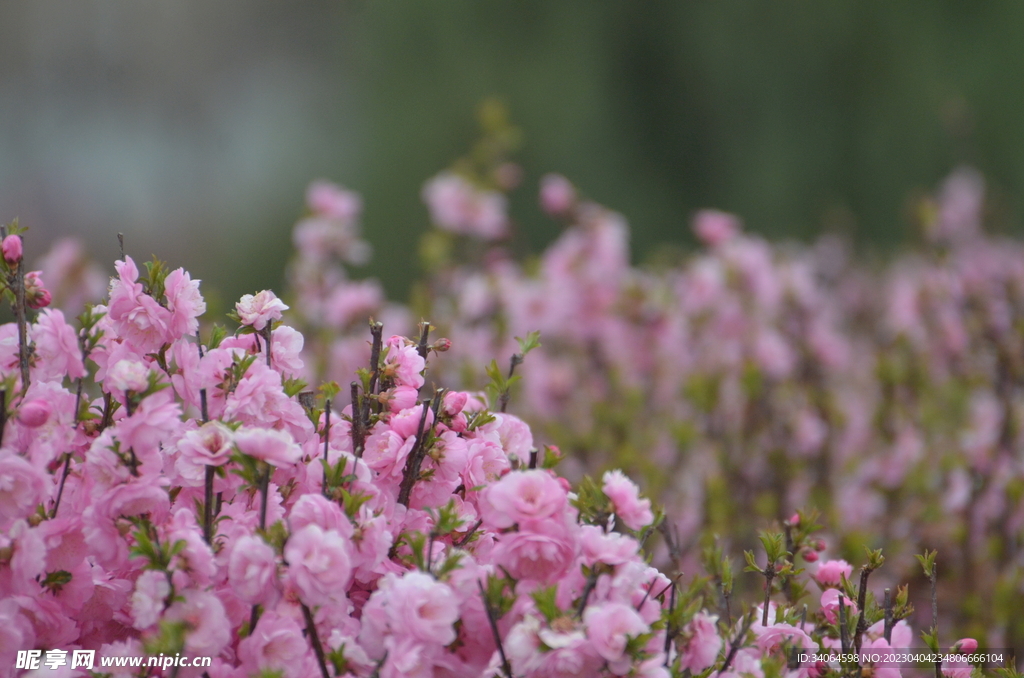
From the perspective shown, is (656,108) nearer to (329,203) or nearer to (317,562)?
(329,203)

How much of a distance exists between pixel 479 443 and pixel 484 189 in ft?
8.14

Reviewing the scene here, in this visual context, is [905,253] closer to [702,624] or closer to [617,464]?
[617,464]

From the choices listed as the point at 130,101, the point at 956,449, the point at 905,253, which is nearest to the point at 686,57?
the point at 905,253

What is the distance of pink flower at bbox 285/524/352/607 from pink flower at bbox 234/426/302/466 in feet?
0.32

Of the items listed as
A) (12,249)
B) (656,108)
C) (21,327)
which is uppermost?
(656,108)

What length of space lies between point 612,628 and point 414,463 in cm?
41

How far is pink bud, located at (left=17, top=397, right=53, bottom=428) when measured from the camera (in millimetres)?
1202

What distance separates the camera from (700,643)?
3.89 feet

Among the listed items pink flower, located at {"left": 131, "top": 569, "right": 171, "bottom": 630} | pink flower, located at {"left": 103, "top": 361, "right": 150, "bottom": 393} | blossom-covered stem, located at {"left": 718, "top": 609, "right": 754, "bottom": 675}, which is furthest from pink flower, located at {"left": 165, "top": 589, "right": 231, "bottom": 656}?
blossom-covered stem, located at {"left": 718, "top": 609, "right": 754, "bottom": 675}

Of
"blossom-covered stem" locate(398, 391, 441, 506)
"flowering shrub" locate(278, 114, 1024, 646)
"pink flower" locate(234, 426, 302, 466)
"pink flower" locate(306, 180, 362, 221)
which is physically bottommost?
"pink flower" locate(234, 426, 302, 466)

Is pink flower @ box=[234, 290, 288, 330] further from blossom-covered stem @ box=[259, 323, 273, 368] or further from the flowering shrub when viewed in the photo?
the flowering shrub

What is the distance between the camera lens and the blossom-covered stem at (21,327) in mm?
1322

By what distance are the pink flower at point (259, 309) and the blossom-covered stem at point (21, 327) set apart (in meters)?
0.31

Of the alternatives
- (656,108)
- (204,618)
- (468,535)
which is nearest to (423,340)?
(468,535)
